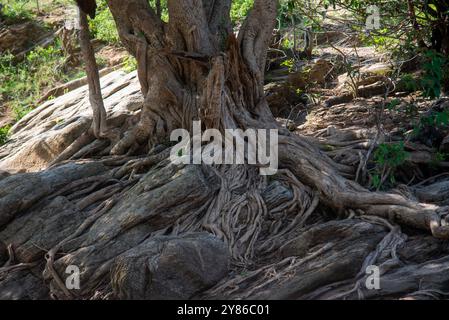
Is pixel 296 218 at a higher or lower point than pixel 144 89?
lower

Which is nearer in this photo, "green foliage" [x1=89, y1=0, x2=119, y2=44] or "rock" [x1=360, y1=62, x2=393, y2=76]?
"rock" [x1=360, y1=62, x2=393, y2=76]

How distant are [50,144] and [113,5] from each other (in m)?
1.87

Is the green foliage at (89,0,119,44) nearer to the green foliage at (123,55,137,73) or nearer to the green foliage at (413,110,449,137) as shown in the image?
the green foliage at (123,55,137,73)

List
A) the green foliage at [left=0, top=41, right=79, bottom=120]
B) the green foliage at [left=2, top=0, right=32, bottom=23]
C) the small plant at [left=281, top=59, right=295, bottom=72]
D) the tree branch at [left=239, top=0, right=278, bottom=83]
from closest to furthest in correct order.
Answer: the tree branch at [left=239, top=0, right=278, bottom=83]
the small plant at [left=281, top=59, right=295, bottom=72]
the green foliage at [left=0, top=41, right=79, bottom=120]
the green foliage at [left=2, top=0, right=32, bottom=23]

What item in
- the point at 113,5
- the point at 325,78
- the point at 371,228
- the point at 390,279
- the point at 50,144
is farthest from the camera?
the point at 325,78

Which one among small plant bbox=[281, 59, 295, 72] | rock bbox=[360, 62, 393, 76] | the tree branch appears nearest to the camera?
the tree branch

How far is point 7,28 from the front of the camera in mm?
13234

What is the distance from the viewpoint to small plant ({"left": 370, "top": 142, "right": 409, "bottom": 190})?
582 cm

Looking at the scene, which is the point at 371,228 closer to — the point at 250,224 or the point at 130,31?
the point at 250,224

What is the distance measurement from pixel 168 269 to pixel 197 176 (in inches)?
53.3

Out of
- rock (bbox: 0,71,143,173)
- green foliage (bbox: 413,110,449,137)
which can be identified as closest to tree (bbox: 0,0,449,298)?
rock (bbox: 0,71,143,173)

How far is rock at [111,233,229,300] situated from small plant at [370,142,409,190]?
1.86 meters

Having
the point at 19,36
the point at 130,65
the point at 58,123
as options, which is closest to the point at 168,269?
the point at 58,123
